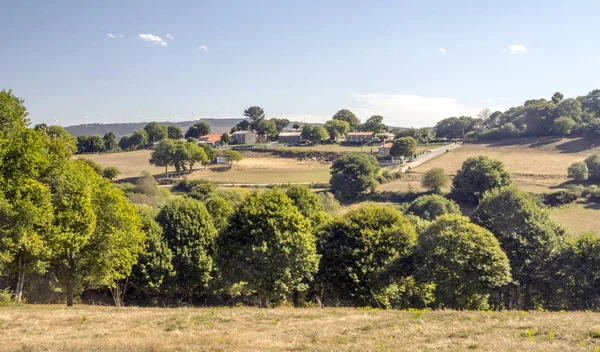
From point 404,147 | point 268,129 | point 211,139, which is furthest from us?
point 268,129

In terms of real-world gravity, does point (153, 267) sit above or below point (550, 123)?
below

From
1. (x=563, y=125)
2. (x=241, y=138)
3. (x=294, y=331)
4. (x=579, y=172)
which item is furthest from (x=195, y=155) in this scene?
(x=294, y=331)

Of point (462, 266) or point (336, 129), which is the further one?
point (336, 129)

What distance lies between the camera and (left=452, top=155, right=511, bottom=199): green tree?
7669 cm

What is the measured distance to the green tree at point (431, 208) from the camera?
62428mm

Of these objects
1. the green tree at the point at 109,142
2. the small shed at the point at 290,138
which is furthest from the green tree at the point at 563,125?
the green tree at the point at 109,142

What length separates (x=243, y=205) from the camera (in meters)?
30.5

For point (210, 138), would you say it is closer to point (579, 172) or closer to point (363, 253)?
point (579, 172)

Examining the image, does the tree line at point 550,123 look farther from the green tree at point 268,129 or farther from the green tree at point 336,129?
the green tree at point 268,129

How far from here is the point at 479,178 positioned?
76.9m

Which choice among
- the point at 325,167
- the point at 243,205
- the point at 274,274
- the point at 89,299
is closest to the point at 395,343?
the point at 274,274

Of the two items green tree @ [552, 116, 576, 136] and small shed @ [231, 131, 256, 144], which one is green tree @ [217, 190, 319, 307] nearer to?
green tree @ [552, 116, 576, 136]

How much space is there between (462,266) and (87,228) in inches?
836

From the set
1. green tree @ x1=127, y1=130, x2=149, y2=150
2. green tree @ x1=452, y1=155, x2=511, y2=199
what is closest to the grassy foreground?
green tree @ x1=452, y1=155, x2=511, y2=199
